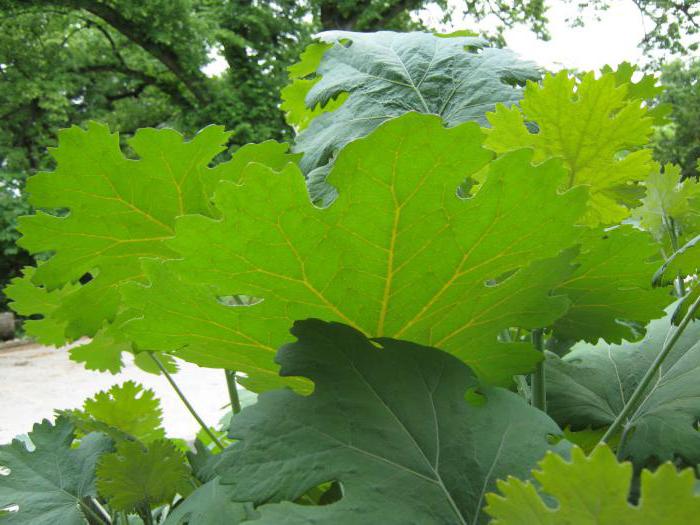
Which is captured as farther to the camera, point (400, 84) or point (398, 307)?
point (400, 84)

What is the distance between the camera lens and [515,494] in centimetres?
17

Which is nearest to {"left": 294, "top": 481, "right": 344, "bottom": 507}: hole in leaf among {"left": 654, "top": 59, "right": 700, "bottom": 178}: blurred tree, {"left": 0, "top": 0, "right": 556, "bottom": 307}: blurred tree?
{"left": 0, "top": 0, "right": 556, "bottom": 307}: blurred tree

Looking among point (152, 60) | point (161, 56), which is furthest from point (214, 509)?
point (152, 60)

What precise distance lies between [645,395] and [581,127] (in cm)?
15

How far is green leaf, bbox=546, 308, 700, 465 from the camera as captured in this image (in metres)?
0.29

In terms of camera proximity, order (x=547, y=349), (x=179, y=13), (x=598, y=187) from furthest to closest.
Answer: (x=179, y=13), (x=547, y=349), (x=598, y=187)

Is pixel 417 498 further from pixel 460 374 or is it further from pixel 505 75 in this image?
pixel 505 75

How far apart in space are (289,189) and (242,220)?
0.02 metres

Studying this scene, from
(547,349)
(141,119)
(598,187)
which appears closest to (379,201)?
(598,187)

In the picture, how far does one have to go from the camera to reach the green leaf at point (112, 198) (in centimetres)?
33

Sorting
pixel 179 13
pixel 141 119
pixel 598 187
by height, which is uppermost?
pixel 179 13

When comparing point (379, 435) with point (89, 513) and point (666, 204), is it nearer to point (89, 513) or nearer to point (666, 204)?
point (89, 513)

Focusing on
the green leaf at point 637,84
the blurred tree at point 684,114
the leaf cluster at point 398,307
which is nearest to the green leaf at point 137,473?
the leaf cluster at point 398,307

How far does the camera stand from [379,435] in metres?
0.23
